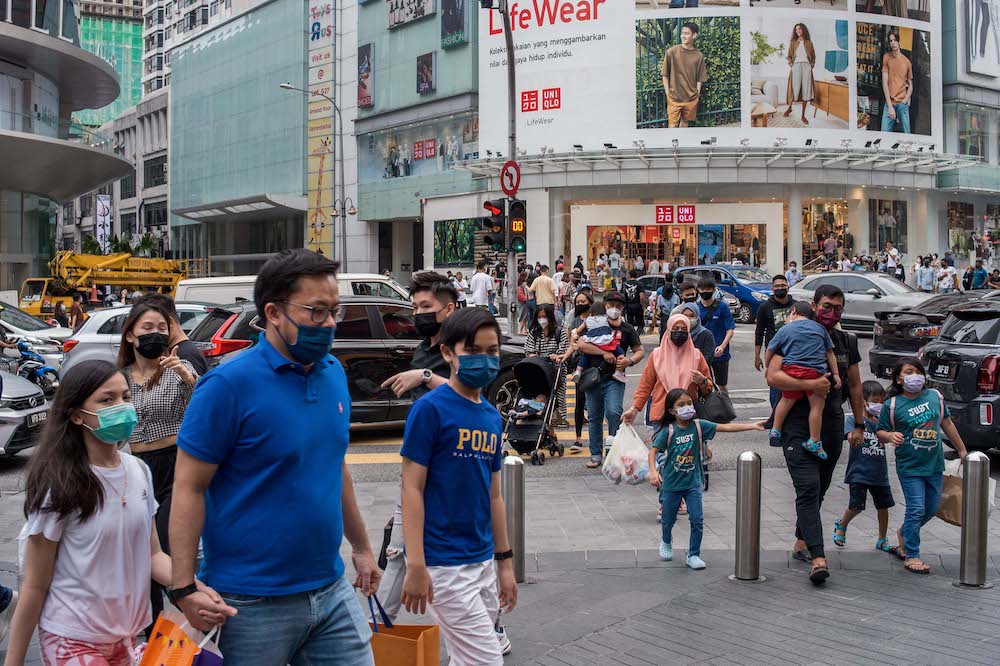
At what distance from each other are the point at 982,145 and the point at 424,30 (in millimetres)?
25657

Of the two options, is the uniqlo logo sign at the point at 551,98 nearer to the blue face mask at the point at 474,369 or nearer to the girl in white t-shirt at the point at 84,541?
the blue face mask at the point at 474,369

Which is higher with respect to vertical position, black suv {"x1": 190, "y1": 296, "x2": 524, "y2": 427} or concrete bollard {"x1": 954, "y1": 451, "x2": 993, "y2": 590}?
black suv {"x1": 190, "y1": 296, "x2": 524, "y2": 427}

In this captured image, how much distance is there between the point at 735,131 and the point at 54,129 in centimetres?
2847

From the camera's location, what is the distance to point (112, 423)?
3750mm

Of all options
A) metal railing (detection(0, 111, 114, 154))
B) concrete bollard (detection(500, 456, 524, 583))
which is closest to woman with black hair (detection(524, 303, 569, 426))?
concrete bollard (detection(500, 456, 524, 583))

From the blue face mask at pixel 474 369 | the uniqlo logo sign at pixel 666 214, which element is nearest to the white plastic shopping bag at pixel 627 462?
the blue face mask at pixel 474 369

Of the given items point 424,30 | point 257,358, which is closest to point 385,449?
point 257,358

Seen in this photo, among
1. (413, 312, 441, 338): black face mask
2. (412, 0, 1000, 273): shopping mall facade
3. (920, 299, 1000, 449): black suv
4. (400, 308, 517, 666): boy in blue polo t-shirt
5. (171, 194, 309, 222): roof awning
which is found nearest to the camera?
(400, 308, 517, 666): boy in blue polo t-shirt

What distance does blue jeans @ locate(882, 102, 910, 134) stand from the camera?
4222 cm

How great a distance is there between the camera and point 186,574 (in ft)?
10.2

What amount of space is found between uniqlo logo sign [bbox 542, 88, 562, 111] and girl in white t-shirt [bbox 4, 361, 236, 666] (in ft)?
132

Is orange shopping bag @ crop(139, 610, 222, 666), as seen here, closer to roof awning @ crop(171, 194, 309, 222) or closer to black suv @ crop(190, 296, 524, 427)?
black suv @ crop(190, 296, 524, 427)

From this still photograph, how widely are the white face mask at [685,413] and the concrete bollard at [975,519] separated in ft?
5.74

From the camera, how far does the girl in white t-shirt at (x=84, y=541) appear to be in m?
3.58
